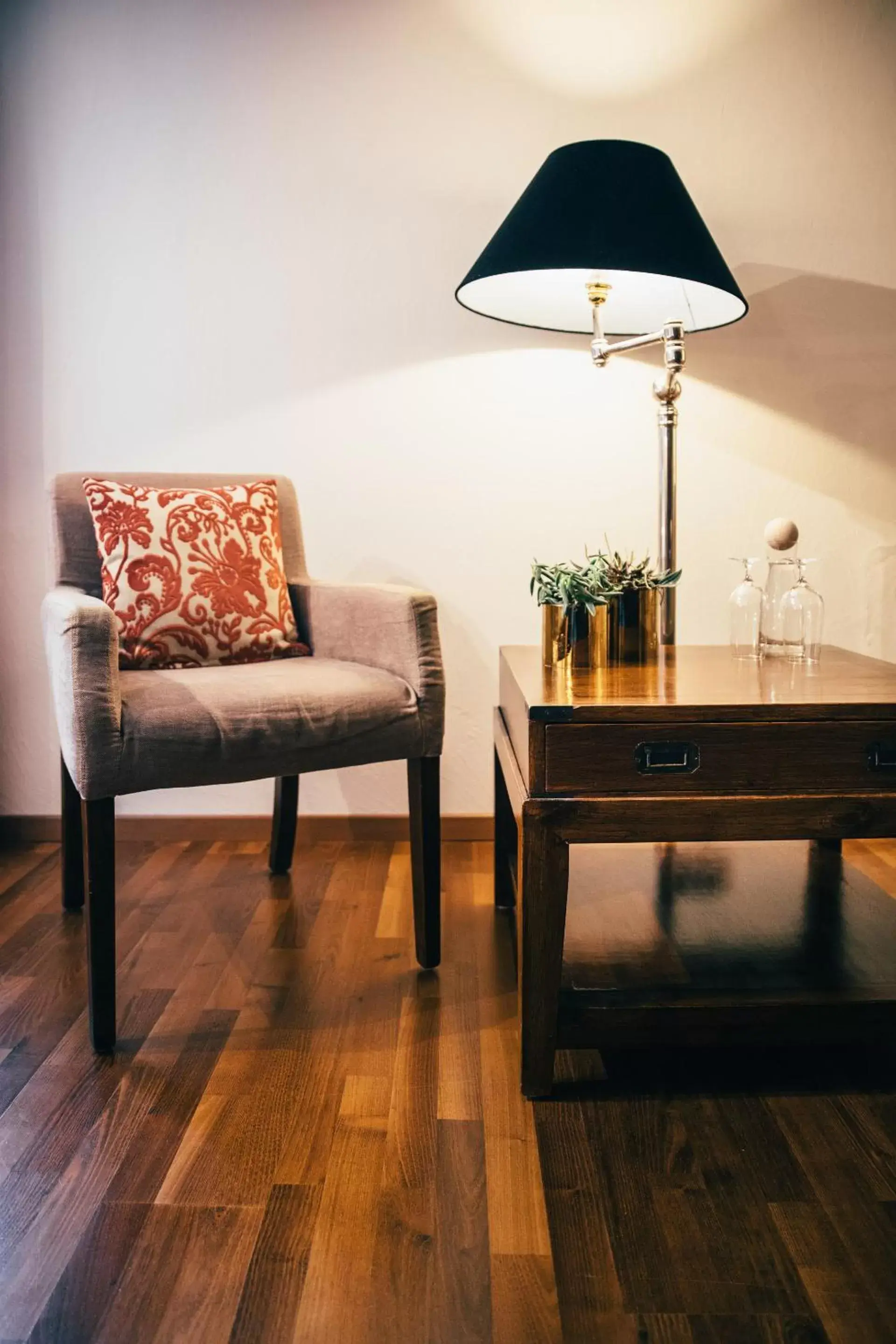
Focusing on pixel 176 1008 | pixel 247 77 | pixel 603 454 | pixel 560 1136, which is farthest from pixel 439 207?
pixel 560 1136

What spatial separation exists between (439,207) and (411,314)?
0.80ft

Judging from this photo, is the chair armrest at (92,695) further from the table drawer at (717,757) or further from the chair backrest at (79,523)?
the table drawer at (717,757)

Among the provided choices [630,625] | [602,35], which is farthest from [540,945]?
[602,35]

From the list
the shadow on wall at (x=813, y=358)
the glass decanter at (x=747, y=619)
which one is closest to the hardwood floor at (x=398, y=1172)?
the glass decanter at (x=747, y=619)

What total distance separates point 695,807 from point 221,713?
695 mm

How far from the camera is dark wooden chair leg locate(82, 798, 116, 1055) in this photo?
1.43 metres

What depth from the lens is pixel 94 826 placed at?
4.69 ft

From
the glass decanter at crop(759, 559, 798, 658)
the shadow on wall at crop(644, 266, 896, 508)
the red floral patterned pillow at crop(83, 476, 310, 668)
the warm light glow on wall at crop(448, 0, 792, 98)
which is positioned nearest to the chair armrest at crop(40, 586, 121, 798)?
the red floral patterned pillow at crop(83, 476, 310, 668)

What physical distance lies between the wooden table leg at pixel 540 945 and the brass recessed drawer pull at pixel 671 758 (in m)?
0.14

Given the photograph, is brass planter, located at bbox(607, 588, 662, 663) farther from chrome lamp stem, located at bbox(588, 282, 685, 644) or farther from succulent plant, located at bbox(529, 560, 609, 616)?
chrome lamp stem, located at bbox(588, 282, 685, 644)

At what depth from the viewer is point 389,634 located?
1.77m

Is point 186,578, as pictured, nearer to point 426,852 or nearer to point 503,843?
point 426,852

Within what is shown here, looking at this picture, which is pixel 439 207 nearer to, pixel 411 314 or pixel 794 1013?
pixel 411 314

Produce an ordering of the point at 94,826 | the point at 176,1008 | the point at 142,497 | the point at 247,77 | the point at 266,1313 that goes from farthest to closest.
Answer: the point at 247,77 → the point at 142,497 → the point at 176,1008 → the point at 94,826 → the point at 266,1313
